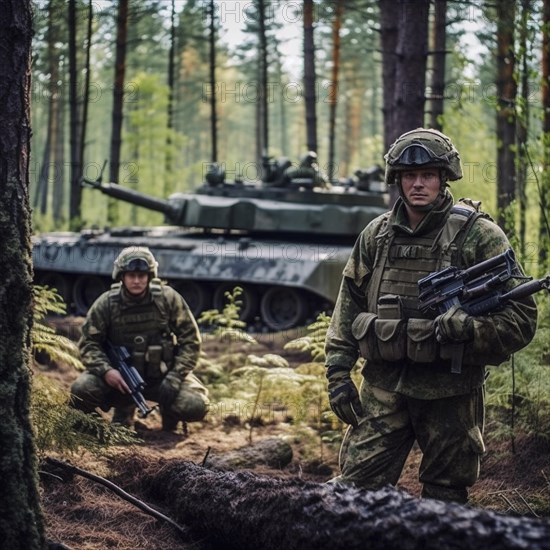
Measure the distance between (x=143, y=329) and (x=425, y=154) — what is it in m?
4.15

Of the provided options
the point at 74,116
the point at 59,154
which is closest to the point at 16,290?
the point at 74,116

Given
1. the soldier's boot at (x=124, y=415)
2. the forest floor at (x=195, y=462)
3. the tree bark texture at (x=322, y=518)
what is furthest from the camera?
the soldier's boot at (x=124, y=415)

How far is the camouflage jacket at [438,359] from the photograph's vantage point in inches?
185

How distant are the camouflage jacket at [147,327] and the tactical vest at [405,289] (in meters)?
3.53

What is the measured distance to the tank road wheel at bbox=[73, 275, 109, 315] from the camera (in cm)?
1680

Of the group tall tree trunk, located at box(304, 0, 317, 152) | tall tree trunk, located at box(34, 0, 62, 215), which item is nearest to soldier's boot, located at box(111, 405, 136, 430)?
tall tree trunk, located at box(34, 0, 62, 215)

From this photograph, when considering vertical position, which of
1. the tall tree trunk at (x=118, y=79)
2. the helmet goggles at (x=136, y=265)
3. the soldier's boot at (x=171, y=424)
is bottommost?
the soldier's boot at (x=171, y=424)

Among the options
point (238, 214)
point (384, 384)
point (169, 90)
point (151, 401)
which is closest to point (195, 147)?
point (169, 90)

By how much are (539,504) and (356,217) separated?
33.7 ft

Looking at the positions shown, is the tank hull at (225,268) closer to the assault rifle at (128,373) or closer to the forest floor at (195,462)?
the forest floor at (195,462)

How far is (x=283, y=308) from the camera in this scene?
606 inches

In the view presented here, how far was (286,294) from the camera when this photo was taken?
15359 millimetres

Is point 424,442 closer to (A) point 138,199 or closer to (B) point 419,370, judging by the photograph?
(B) point 419,370

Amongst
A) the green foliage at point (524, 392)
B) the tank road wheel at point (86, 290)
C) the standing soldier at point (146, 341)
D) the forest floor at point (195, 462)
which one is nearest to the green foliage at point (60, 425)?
the forest floor at point (195, 462)
